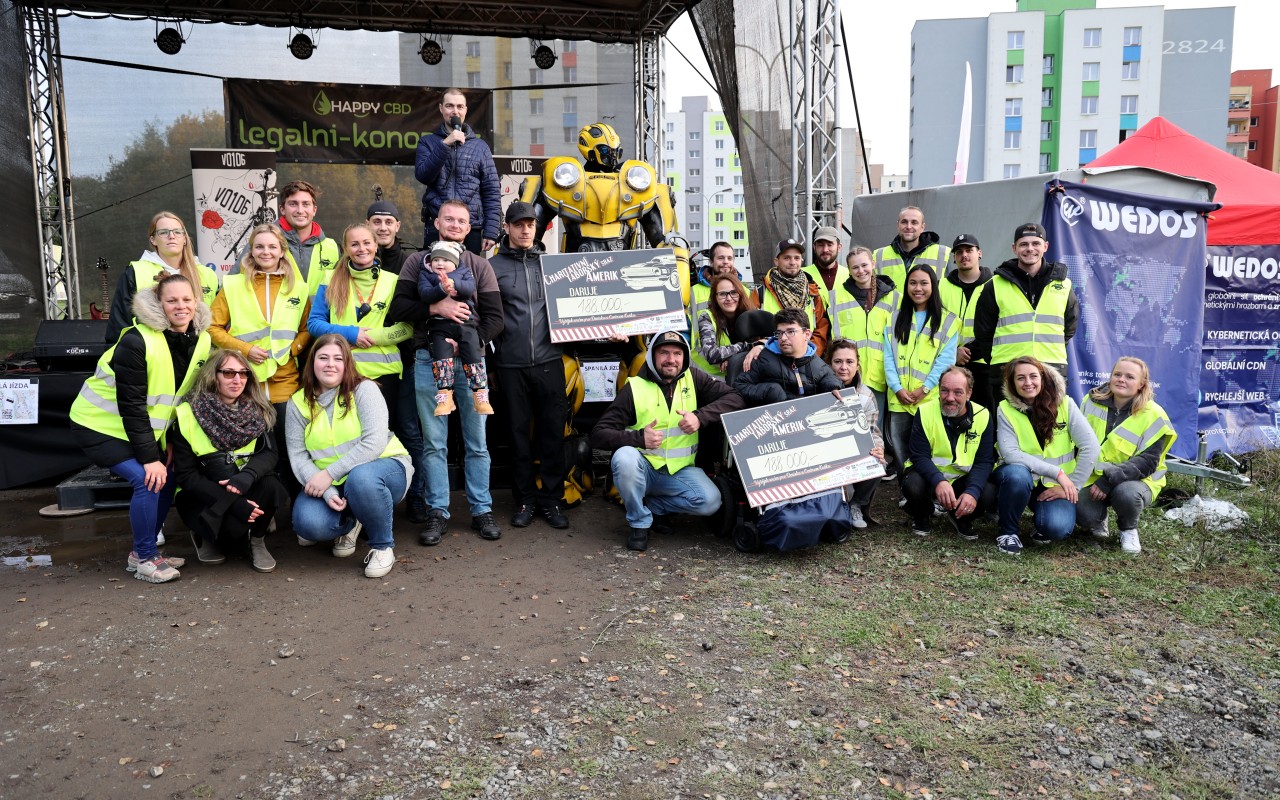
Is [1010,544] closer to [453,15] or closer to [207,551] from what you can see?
[207,551]

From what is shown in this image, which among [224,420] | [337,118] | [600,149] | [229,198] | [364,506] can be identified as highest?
[337,118]

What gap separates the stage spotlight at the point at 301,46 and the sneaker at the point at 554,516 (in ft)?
27.8

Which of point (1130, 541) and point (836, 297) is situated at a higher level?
point (836, 297)

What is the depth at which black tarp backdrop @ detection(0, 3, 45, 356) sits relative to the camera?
888 cm

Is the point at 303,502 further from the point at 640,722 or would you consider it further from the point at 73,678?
the point at 640,722

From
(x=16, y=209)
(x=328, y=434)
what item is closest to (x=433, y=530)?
(x=328, y=434)

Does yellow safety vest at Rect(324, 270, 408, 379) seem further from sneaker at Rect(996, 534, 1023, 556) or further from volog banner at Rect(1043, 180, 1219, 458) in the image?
volog banner at Rect(1043, 180, 1219, 458)

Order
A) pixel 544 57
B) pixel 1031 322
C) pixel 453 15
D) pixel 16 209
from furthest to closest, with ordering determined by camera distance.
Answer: pixel 544 57 → pixel 453 15 → pixel 16 209 → pixel 1031 322

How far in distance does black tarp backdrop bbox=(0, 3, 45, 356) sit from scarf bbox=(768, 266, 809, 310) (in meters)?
7.61

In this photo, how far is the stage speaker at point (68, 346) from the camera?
6496mm

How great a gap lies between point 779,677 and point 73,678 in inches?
107

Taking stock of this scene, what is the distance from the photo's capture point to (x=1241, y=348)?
7.61 meters

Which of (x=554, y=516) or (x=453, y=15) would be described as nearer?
(x=554, y=516)

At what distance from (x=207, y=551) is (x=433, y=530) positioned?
119cm
